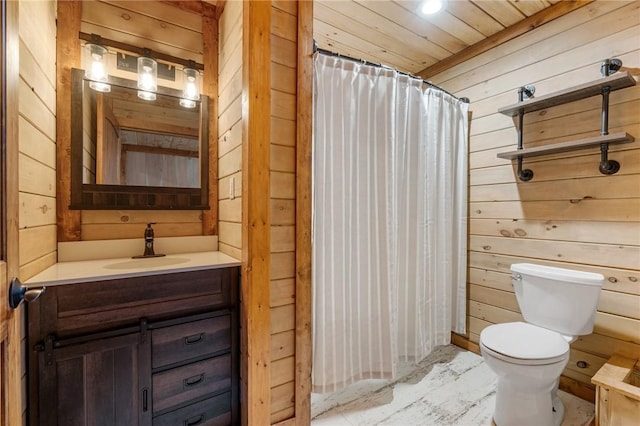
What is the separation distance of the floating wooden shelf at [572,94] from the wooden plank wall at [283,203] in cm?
154

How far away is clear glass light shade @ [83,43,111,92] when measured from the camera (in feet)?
5.11

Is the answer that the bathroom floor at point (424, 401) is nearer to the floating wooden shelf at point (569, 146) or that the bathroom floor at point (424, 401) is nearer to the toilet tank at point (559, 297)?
the toilet tank at point (559, 297)

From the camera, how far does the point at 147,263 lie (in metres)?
1.49

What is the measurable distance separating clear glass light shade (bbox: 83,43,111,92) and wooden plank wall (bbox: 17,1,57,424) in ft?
0.44

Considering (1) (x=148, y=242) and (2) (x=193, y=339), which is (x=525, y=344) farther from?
(1) (x=148, y=242)

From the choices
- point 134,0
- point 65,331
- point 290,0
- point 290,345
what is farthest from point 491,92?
point 65,331

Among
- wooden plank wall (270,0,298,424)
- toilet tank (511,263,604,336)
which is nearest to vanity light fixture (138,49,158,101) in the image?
wooden plank wall (270,0,298,424)

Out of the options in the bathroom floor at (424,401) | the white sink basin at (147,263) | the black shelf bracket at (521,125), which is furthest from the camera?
the black shelf bracket at (521,125)

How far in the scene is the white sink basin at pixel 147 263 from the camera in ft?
4.60

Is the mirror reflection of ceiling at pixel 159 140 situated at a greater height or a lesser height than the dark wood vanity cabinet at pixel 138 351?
greater

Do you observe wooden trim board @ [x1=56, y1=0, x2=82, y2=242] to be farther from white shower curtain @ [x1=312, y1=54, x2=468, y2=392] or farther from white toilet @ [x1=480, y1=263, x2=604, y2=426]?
white toilet @ [x1=480, y1=263, x2=604, y2=426]

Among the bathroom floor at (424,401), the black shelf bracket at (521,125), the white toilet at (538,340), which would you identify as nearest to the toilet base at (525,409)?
the white toilet at (538,340)

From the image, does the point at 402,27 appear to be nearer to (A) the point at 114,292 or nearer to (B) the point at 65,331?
(A) the point at 114,292

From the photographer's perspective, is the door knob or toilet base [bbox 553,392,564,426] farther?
toilet base [bbox 553,392,564,426]
